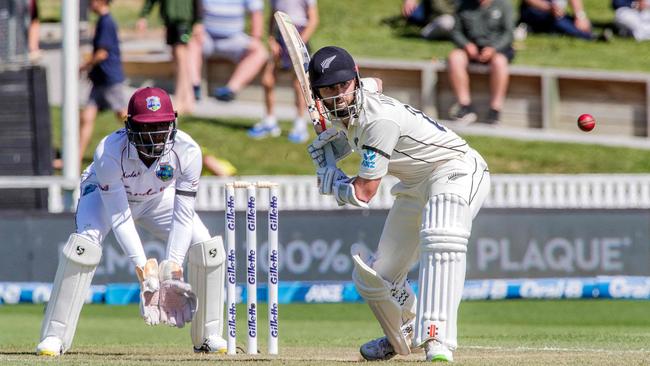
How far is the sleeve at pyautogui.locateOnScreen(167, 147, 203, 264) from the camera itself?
7.88 metres

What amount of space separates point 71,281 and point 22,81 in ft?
22.2

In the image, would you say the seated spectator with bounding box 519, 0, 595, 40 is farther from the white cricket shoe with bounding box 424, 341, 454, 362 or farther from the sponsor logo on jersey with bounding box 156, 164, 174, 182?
the white cricket shoe with bounding box 424, 341, 454, 362

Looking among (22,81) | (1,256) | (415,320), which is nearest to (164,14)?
(22,81)

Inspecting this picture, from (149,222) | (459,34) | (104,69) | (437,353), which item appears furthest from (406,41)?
(437,353)

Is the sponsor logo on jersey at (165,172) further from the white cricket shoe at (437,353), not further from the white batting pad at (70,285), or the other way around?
the white cricket shoe at (437,353)

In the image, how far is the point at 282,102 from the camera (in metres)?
16.8

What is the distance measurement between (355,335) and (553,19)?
9.19 metres

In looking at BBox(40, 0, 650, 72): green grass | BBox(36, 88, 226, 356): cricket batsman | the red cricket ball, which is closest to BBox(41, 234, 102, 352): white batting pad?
BBox(36, 88, 226, 356): cricket batsman

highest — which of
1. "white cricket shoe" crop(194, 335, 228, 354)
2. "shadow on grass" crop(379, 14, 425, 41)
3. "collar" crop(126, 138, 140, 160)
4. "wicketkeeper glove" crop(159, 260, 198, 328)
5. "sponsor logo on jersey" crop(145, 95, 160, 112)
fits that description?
"sponsor logo on jersey" crop(145, 95, 160, 112)

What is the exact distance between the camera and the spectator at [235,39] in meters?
15.4

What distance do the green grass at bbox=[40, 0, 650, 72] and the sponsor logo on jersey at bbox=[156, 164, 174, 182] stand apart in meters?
9.65

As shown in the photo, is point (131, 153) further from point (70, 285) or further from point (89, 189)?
point (70, 285)

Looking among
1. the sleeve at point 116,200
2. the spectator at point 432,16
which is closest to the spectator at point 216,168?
the spectator at point 432,16

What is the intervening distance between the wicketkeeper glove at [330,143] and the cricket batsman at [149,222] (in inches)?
Result: 34.6
